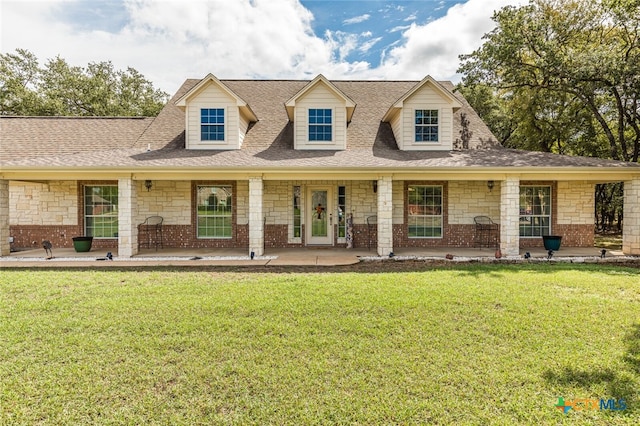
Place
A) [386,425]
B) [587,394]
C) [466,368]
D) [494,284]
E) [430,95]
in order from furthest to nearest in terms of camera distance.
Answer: [430,95] < [494,284] < [466,368] < [587,394] < [386,425]

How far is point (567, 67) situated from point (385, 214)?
10761 millimetres

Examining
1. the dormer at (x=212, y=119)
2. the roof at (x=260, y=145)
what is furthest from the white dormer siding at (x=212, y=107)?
the roof at (x=260, y=145)

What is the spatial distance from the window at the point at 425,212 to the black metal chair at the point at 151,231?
975 centimetres

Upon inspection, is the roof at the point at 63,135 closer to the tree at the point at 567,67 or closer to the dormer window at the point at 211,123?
the dormer window at the point at 211,123

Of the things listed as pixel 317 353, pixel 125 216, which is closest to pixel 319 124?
pixel 125 216

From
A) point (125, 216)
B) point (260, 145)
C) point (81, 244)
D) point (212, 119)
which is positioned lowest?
point (81, 244)

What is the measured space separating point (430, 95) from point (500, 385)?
1080cm

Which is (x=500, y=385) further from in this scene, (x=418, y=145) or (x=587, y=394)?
(x=418, y=145)

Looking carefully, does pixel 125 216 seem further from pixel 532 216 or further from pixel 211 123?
pixel 532 216

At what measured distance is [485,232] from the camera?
39.4ft

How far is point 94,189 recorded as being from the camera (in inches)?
470

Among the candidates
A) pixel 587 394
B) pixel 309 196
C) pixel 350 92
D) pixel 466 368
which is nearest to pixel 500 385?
pixel 466 368

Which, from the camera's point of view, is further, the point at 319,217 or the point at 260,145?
the point at 319,217

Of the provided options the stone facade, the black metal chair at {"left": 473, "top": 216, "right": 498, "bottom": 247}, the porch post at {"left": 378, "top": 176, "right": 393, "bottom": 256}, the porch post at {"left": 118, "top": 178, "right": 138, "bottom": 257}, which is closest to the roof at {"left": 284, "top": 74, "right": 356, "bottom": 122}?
the stone facade
